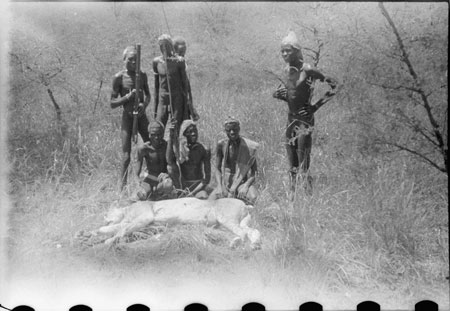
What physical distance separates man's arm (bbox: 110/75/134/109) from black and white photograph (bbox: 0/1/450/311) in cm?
1

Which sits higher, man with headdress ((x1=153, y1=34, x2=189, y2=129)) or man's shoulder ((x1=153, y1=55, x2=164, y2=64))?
man's shoulder ((x1=153, y1=55, x2=164, y2=64))

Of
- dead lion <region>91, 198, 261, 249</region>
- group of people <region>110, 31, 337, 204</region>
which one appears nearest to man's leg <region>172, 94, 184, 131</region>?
group of people <region>110, 31, 337, 204</region>

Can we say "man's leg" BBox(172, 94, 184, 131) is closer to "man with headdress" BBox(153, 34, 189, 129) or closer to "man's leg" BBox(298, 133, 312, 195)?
"man with headdress" BBox(153, 34, 189, 129)

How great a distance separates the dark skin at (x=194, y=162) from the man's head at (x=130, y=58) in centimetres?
54

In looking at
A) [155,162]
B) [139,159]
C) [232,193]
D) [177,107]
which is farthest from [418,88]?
[139,159]

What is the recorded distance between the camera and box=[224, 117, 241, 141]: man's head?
6.25m

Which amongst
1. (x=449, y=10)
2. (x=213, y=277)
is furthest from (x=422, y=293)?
(x=449, y=10)

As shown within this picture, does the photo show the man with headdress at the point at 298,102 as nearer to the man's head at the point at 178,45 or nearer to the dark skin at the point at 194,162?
the dark skin at the point at 194,162

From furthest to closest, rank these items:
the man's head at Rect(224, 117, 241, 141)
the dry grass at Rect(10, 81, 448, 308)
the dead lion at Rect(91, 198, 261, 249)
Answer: the man's head at Rect(224, 117, 241, 141) → the dead lion at Rect(91, 198, 261, 249) → the dry grass at Rect(10, 81, 448, 308)

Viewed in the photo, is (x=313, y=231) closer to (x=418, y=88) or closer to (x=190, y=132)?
(x=190, y=132)

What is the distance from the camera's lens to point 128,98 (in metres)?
6.45

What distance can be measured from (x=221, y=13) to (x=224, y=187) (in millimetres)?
1467

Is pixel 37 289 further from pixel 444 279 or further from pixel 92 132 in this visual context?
pixel 444 279

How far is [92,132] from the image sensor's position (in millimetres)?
6965
